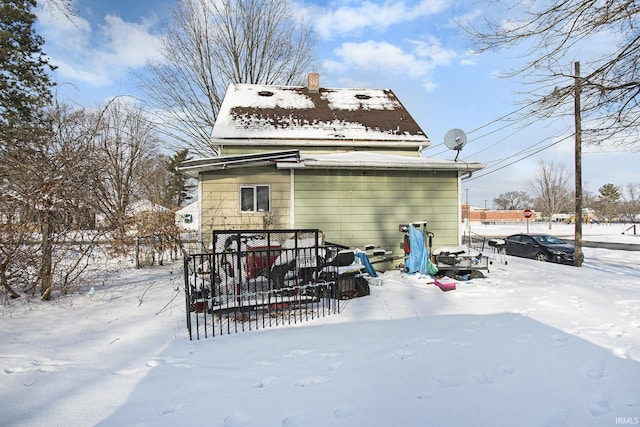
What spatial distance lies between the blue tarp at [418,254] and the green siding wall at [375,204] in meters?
1.11

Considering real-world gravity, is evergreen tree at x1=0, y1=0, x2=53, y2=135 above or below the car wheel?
above

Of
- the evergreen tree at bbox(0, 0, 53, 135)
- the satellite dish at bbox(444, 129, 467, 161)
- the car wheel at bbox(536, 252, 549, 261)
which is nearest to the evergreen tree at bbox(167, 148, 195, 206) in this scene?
the evergreen tree at bbox(0, 0, 53, 135)

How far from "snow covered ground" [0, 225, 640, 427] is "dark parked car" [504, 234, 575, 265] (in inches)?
300

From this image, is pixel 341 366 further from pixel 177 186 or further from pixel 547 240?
pixel 177 186

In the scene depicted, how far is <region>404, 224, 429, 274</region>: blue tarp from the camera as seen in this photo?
7.94m

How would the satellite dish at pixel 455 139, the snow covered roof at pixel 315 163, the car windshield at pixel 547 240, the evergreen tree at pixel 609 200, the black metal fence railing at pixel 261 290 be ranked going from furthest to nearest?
1. the evergreen tree at pixel 609 200
2. the car windshield at pixel 547 240
3. the satellite dish at pixel 455 139
4. the snow covered roof at pixel 315 163
5. the black metal fence railing at pixel 261 290

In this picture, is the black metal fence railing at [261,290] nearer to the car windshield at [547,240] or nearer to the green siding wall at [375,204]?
the green siding wall at [375,204]

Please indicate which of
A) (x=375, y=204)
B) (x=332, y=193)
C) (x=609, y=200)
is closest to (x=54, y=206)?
(x=332, y=193)

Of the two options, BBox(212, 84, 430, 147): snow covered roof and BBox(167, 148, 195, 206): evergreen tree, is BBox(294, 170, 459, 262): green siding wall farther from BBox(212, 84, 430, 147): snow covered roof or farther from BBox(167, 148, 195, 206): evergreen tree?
BBox(167, 148, 195, 206): evergreen tree

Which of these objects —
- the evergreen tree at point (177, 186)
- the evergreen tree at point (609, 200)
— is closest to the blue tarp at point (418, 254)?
the evergreen tree at point (177, 186)

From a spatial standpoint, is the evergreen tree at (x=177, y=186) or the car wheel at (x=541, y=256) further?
the evergreen tree at (x=177, y=186)

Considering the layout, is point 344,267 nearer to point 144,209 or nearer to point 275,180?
point 275,180

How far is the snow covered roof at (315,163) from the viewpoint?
807 centimetres

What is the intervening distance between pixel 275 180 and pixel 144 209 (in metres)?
5.06
